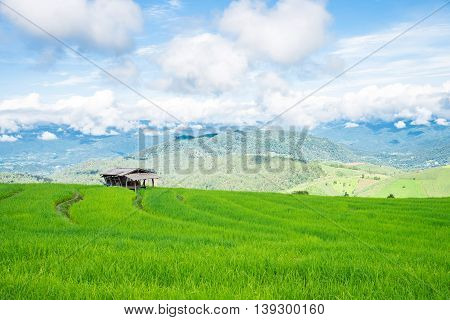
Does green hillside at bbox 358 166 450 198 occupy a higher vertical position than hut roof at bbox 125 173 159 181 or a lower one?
lower

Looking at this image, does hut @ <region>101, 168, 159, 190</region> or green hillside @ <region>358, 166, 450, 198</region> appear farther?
green hillside @ <region>358, 166, 450, 198</region>

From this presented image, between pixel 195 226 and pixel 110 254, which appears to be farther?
pixel 195 226

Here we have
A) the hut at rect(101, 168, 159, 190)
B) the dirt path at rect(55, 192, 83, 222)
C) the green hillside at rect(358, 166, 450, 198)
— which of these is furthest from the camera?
the green hillside at rect(358, 166, 450, 198)

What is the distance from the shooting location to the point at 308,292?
588cm

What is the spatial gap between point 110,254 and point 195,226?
766cm

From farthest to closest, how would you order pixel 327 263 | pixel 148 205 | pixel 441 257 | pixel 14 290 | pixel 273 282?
Result: 1. pixel 148 205
2. pixel 441 257
3. pixel 327 263
4. pixel 273 282
5. pixel 14 290

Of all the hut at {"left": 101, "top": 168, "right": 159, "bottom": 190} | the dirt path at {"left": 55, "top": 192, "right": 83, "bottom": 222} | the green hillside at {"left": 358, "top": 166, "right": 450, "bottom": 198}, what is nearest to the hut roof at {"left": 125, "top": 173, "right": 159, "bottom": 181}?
the hut at {"left": 101, "top": 168, "right": 159, "bottom": 190}

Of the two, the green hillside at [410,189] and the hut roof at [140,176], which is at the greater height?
the hut roof at [140,176]

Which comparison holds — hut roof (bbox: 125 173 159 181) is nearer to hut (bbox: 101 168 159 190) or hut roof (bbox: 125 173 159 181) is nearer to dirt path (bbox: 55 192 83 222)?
hut (bbox: 101 168 159 190)

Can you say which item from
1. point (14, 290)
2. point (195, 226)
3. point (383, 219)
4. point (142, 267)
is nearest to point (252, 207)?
point (383, 219)

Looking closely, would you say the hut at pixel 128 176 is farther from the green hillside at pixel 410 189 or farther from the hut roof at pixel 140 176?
the green hillside at pixel 410 189

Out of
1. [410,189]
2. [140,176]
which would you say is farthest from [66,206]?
[410,189]

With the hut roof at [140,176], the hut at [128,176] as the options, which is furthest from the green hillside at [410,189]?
the hut roof at [140,176]

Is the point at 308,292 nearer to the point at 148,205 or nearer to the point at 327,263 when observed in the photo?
the point at 327,263
